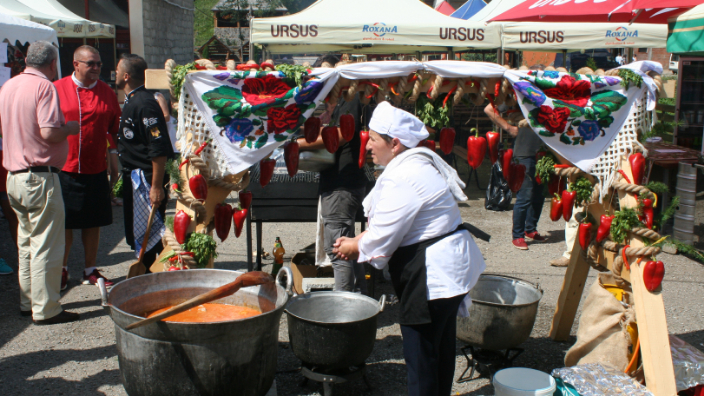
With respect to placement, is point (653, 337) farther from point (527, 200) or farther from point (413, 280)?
point (527, 200)

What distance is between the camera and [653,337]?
10.0 feet

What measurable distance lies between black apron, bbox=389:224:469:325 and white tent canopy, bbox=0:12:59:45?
5696 mm

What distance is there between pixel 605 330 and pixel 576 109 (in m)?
1.34

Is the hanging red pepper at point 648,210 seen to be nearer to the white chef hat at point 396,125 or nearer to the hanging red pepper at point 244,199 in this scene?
the white chef hat at point 396,125

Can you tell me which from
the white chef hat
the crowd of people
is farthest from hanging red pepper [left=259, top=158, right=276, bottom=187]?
the white chef hat

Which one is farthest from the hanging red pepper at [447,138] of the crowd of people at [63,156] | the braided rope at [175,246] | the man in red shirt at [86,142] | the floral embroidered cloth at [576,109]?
the man in red shirt at [86,142]

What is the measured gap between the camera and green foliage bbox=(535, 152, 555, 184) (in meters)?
3.63

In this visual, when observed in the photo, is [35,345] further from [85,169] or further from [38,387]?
[85,169]

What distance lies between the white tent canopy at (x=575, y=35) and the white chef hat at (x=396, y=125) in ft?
22.3

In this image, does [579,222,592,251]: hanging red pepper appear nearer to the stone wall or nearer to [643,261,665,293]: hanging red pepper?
[643,261,665,293]: hanging red pepper

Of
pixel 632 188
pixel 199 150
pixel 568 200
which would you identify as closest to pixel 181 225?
pixel 199 150

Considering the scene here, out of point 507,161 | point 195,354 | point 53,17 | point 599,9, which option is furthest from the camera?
point 53,17

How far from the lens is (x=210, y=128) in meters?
3.20

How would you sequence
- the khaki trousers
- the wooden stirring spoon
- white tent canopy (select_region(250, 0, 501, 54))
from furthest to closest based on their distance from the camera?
white tent canopy (select_region(250, 0, 501, 54)), the khaki trousers, the wooden stirring spoon
